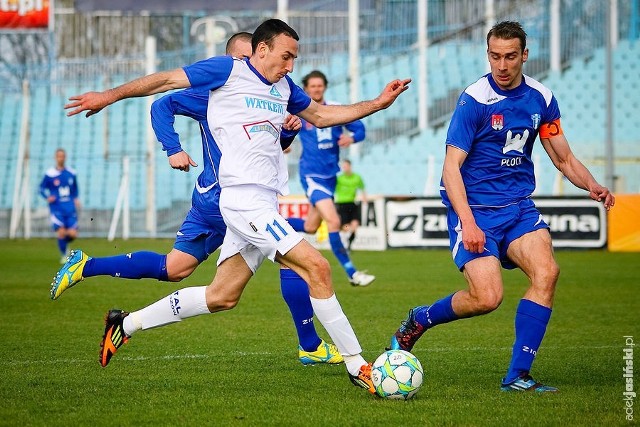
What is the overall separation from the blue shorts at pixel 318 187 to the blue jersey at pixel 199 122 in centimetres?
723

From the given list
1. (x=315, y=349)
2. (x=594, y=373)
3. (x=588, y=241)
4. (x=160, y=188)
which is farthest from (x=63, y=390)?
(x=160, y=188)

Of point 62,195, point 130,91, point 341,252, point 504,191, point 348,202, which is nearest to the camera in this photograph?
point 130,91

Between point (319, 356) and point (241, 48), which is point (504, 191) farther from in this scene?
point (241, 48)

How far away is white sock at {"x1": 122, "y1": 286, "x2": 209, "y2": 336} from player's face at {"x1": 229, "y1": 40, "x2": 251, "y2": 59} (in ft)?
5.72

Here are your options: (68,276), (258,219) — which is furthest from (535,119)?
(68,276)

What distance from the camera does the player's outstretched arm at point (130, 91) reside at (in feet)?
21.6

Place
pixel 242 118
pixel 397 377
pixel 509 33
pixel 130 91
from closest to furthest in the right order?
pixel 397 377
pixel 130 91
pixel 509 33
pixel 242 118

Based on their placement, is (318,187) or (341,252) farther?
(341,252)

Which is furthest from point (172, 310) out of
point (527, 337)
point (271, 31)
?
point (527, 337)

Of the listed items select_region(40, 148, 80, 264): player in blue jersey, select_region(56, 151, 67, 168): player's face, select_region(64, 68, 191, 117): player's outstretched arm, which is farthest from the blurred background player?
select_region(64, 68, 191, 117): player's outstretched arm

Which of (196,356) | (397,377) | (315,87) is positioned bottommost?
(196,356)

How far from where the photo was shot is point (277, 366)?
26.0 ft

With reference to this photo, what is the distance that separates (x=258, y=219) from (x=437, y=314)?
1.42 meters

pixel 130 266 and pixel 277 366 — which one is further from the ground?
pixel 130 266
